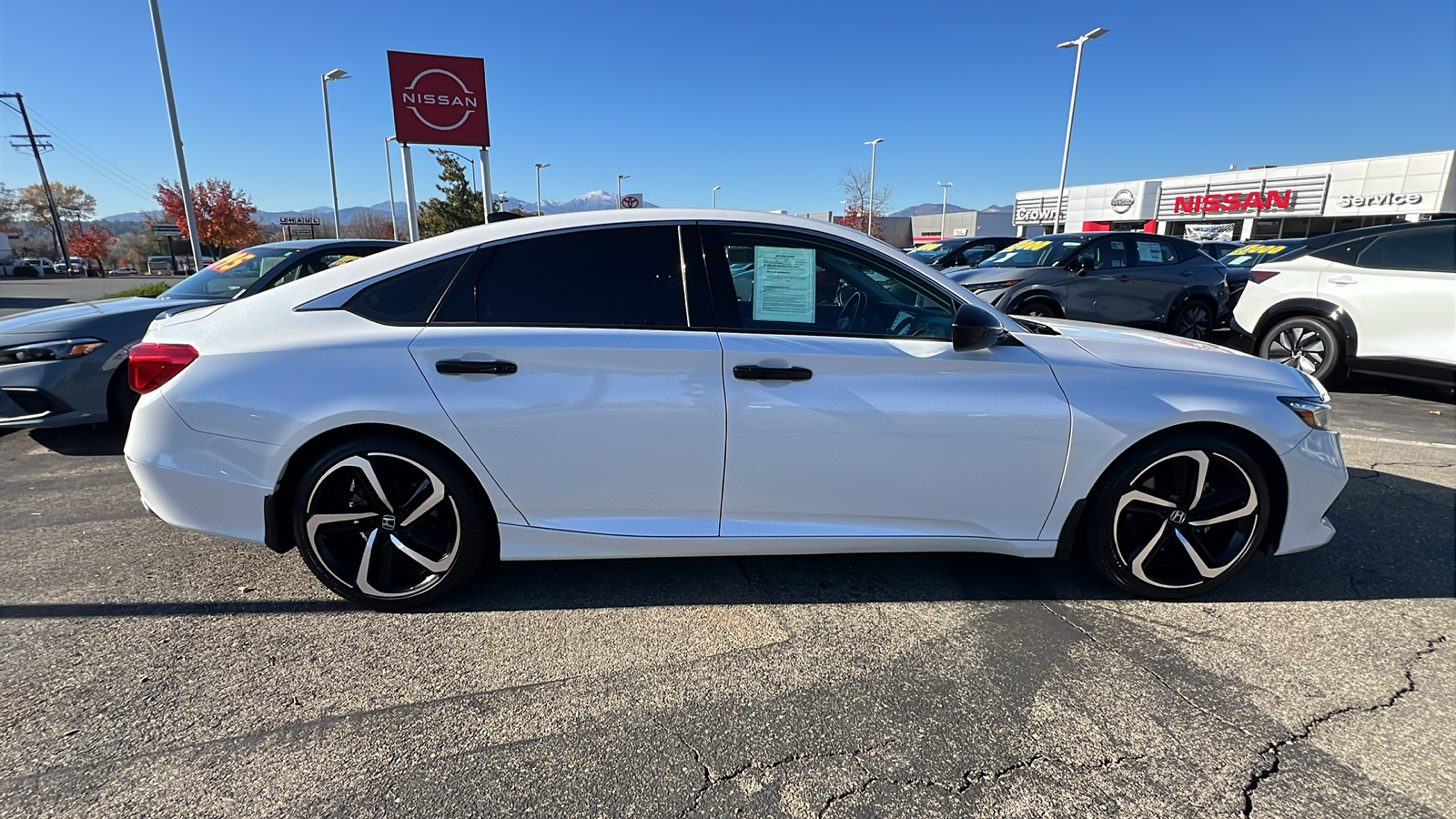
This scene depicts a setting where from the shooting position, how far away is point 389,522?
268 centimetres

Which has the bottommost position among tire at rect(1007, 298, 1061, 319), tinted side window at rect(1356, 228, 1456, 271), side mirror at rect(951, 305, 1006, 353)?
tire at rect(1007, 298, 1061, 319)

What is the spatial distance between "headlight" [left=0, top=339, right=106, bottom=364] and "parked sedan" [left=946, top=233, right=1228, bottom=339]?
860 cm

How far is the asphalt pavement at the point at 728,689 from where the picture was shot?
6.21ft

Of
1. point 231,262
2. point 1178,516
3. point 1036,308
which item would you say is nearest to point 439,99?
point 231,262

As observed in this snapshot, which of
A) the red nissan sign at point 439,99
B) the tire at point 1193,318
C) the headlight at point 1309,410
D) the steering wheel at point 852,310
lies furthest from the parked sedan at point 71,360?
the red nissan sign at point 439,99

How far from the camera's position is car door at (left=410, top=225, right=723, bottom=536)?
2535 mm

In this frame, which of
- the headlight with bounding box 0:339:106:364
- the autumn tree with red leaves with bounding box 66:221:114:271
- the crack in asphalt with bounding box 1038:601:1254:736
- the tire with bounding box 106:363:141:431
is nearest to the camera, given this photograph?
the crack in asphalt with bounding box 1038:601:1254:736

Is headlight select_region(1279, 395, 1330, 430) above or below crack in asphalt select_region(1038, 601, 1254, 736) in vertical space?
above

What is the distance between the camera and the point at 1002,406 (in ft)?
8.64

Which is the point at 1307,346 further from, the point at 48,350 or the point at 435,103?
the point at 435,103

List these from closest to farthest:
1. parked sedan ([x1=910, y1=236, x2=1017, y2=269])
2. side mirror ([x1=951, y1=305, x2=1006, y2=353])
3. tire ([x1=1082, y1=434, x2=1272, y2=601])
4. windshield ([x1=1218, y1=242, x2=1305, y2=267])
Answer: side mirror ([x1=951, y1=305, x2=1006, y2=353]) → tire ([x1=1082, y1=434, x2=1272, y2=601]) → parked sedan ([x1=910, y1=236, x2=1017, y2=269]) → windshield ([x1=1218, y1=242, x2=1305, y2=267])

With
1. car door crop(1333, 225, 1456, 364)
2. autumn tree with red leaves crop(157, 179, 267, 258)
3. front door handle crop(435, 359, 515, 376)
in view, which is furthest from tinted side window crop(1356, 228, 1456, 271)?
autumn tree with red leaves crop(157, 179, 267, 258)

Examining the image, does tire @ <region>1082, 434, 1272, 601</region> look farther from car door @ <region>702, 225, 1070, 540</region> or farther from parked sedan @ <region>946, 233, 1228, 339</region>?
parked sedan @ <region>946, 233, 1228, 339</region>

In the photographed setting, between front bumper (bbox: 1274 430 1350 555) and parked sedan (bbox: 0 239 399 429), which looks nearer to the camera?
front bumper (bbox: 1274 430 1350 555)
